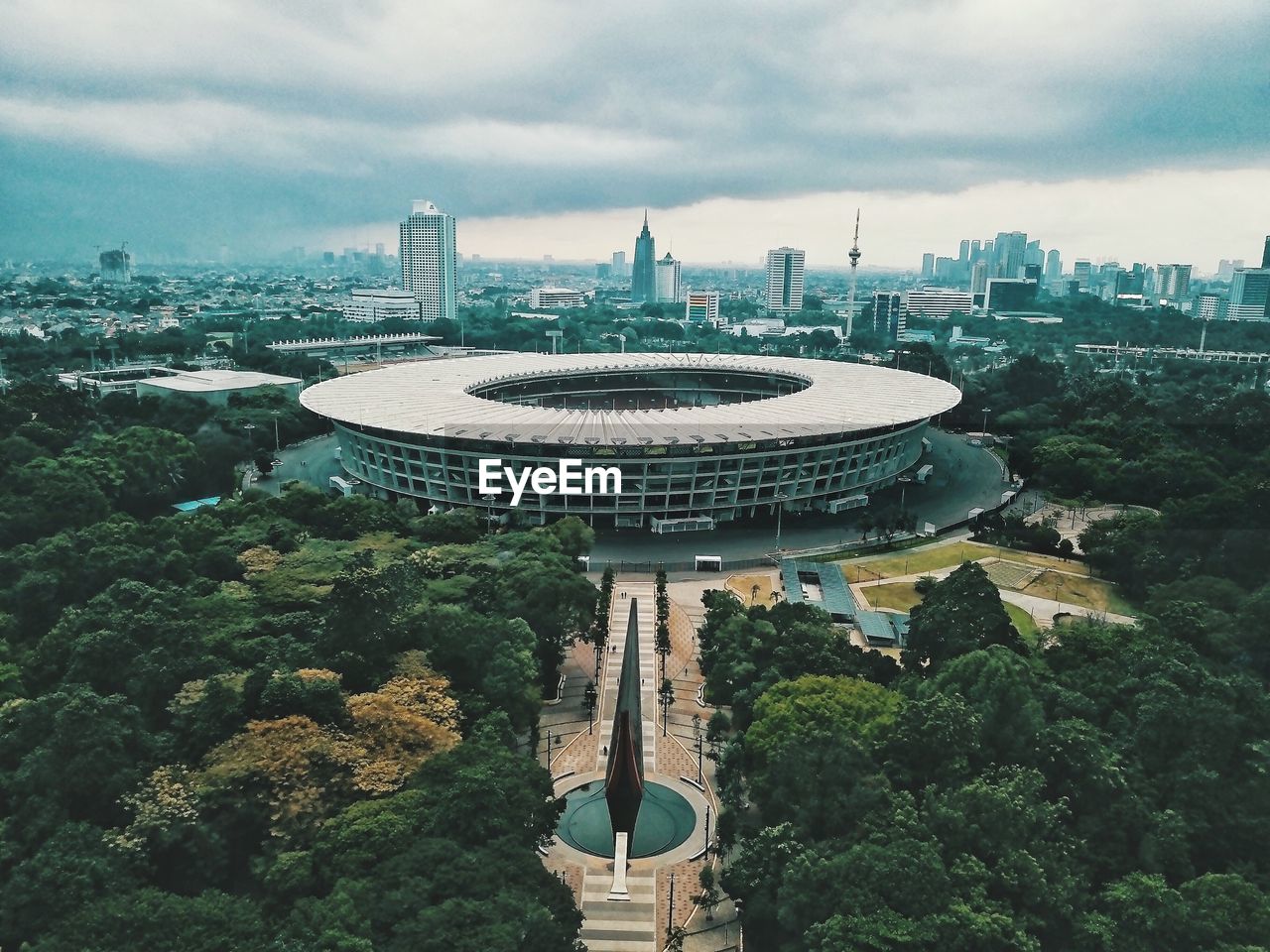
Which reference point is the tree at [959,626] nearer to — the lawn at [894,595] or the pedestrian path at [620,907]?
the lawn at [894,595]

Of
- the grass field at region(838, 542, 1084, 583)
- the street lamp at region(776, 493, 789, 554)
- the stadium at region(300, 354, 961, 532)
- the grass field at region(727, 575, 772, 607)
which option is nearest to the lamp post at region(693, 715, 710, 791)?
the grass field at region(727, 575, 772, 607)

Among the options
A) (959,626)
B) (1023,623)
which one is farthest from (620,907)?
(1023,623)

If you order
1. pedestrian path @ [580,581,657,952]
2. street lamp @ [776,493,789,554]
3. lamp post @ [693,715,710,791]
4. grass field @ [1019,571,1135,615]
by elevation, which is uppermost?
street lamp @ [776,493,789,554]

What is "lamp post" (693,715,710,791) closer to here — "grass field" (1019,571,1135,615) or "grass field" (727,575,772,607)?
"grass field" (727,575,772,607)

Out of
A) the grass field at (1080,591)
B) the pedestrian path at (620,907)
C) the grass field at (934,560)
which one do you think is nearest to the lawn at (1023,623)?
the grass field at (1080,591)

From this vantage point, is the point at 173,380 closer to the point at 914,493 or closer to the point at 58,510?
the point at 58,510

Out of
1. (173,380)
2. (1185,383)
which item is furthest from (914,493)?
(173,380)
